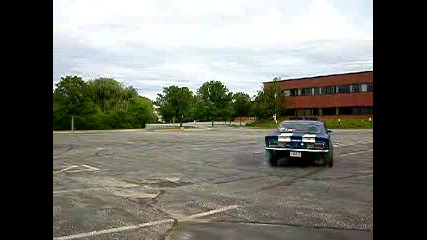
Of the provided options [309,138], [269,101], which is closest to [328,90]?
[269,101]

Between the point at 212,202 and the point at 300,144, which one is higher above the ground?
the point at 300,144

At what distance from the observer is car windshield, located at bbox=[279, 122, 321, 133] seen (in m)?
14.0

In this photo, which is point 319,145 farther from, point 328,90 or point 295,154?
point 328,90

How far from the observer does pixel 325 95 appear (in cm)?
6594

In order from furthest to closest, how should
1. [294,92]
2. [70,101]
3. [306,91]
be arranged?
1. [294,92]
2. [306,91]
3. [70,101]

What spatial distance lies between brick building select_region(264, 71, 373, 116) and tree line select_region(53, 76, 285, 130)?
8.53ft

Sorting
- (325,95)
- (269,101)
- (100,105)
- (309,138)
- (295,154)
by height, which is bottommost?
(295,154)

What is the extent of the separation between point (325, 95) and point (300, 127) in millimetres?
53630

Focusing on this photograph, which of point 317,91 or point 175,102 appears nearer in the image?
point 175,102
